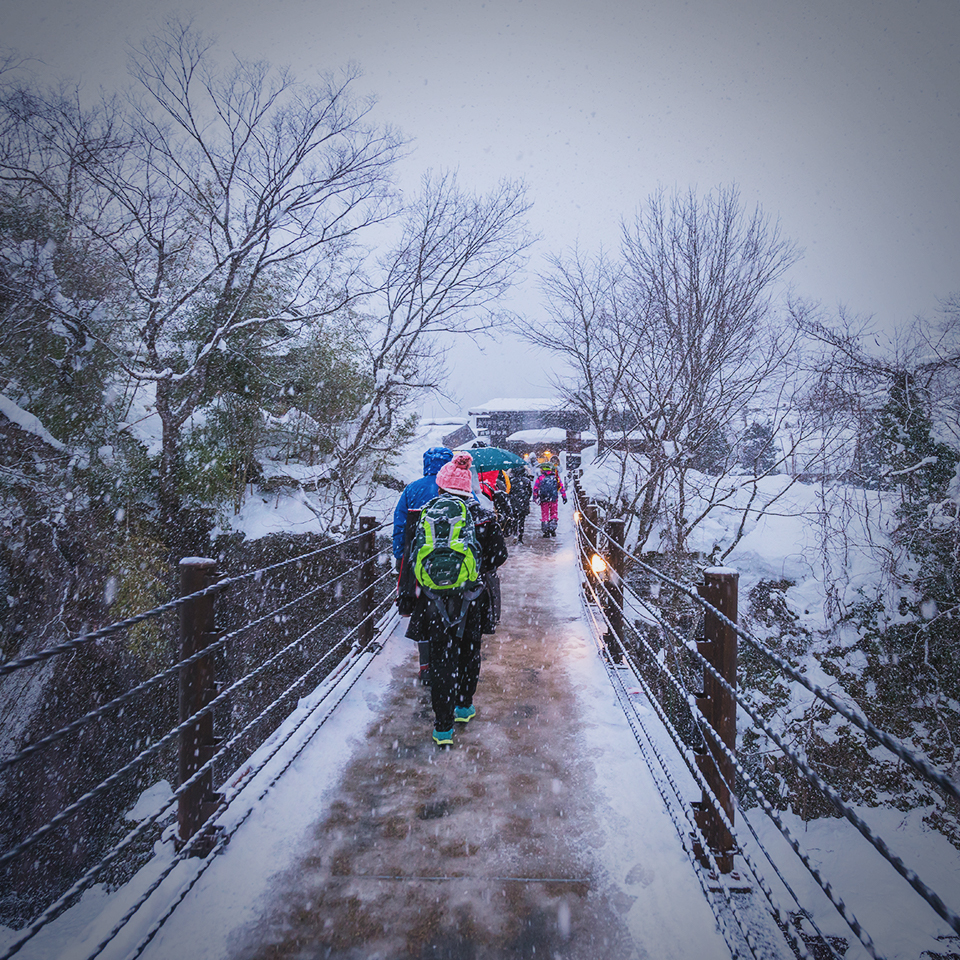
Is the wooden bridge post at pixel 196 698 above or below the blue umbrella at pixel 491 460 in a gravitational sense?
below

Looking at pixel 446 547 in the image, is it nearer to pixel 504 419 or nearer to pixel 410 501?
pixel 410 501

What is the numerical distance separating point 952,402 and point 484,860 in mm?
11978

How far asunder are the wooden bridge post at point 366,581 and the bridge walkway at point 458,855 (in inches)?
47.4

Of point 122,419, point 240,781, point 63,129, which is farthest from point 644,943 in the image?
point 63,129

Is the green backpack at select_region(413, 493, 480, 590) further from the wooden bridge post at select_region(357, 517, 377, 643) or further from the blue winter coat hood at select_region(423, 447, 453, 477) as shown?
the wooden bridge post at select_region(357, 517, 377, 643)

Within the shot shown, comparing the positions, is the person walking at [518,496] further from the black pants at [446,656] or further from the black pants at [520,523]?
the black pants at [446,656]

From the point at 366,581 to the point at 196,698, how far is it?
8.66 ft

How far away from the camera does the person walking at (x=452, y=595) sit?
3.23 m

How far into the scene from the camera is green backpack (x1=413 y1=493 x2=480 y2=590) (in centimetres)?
318

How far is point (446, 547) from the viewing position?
318 centimetres

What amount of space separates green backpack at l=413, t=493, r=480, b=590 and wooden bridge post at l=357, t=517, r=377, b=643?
1.69 meters

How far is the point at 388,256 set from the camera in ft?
38.7

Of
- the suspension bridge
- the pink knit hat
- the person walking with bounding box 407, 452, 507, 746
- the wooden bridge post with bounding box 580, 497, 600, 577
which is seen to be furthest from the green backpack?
the wooden bridge post with bounding box 580, 497, 600, 577

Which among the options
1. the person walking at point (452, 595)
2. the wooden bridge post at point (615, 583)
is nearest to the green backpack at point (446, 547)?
the person walking at point (452, 595)
